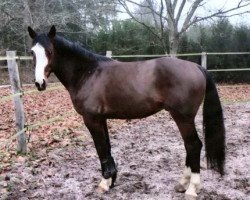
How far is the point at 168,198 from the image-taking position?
11.6 feet

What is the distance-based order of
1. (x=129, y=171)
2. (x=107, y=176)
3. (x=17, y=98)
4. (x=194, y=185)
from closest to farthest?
(x=194, y=185), (x=107, y=176), (x=129, y=171), (x=17, y=98)

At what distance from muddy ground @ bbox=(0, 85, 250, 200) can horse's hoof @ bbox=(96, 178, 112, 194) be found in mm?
65

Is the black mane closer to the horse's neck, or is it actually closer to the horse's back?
the horse's neck

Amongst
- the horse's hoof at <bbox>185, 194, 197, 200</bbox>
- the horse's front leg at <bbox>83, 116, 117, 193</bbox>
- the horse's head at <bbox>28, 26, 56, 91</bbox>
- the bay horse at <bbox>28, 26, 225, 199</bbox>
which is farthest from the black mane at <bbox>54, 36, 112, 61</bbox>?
the horse's hoof at <bbox>185, 194, 197, 200</bbox>

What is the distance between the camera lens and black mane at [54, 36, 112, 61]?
376 cm

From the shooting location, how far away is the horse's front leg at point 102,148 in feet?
12.3

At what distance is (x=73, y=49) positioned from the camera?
387cm

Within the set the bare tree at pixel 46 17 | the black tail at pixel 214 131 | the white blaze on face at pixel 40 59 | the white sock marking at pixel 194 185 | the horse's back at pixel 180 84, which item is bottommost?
the white sock marking at pixel 194 185

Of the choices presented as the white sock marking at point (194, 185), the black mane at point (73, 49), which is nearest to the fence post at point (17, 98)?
the black mane at point (73, 49)

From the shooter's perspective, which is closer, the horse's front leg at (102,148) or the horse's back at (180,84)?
the horse's back at (180,84)

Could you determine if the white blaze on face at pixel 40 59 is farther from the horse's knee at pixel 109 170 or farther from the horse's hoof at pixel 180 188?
the horse's hoof at pixel 180 188

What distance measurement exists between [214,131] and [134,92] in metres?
0.97

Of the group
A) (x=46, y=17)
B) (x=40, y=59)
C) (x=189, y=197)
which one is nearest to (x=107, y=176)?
(x=189, y=197)

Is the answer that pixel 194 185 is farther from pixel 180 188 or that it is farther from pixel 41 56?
pixel 41 56
